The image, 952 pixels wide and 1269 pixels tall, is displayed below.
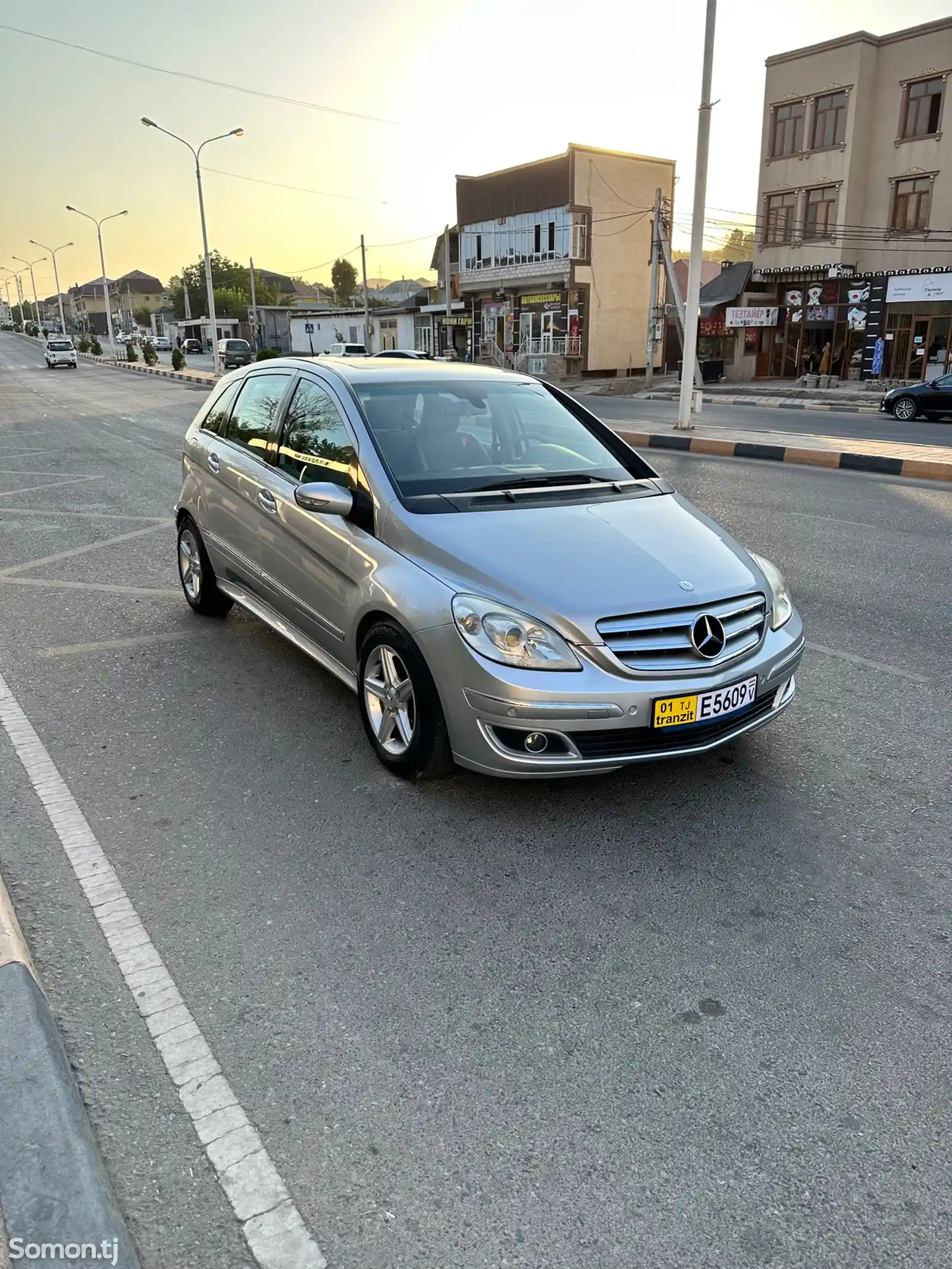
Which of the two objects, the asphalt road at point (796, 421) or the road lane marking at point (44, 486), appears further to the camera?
the asphalt road at point (796, 421)

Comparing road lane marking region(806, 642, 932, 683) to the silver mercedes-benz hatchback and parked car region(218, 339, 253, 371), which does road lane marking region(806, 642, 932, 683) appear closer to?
the silver mercedes-benz hatchback

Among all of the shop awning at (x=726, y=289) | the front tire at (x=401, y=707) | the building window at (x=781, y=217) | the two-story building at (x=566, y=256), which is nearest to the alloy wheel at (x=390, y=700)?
the front tire at (x=401, y=707)

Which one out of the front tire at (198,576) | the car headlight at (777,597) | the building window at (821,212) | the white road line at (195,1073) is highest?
the building window at (821,212)

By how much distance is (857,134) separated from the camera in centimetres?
3669

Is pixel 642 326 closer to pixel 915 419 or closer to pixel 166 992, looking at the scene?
pixel 915 419

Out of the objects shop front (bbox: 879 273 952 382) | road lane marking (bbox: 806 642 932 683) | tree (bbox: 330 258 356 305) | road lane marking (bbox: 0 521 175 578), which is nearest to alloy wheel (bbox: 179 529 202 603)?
road lane marking (bbox: 0 521 175 578)

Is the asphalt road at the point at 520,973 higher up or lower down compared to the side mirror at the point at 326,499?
lower down

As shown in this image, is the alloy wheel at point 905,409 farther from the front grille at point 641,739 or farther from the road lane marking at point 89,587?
the front grille at point 641,739

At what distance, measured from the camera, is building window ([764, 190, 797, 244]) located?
39344 millimetres

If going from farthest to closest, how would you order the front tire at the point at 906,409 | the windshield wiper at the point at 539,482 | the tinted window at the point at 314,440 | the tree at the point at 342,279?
the tree at the point at 342,279 → the front tire at the point at 906,409 → the tinted window at the point at 314,440 → the windshield wiper at the point at 539,482

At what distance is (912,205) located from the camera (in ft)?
118

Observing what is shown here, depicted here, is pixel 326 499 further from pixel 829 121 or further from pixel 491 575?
pixel 829 121

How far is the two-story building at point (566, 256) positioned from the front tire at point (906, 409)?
75.7 feet

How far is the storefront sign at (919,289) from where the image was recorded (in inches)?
1355
